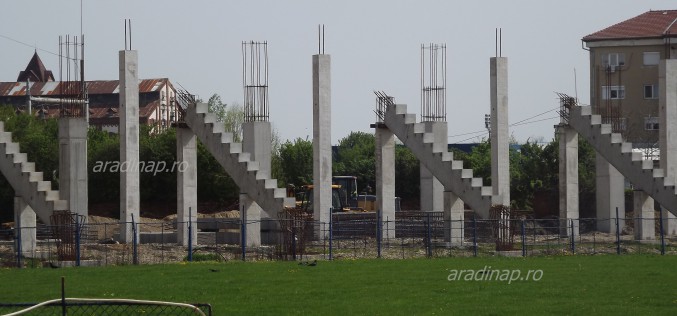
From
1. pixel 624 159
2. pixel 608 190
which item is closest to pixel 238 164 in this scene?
pixel 624 159

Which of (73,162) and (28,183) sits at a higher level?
(73,162)

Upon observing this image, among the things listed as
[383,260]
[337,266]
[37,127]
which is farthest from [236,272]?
[37,127]

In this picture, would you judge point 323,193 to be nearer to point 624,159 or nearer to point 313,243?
point 313,243

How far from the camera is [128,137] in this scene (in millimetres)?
38750

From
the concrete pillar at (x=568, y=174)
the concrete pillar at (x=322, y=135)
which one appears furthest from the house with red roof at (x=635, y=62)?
the concrete pillar at (x=322, y=135)

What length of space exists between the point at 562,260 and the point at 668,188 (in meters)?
11.2

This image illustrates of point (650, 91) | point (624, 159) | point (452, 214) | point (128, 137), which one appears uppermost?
point (650, 91)

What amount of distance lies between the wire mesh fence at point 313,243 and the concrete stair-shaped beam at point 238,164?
84 centimetres

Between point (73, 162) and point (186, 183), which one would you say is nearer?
point (73, 162)

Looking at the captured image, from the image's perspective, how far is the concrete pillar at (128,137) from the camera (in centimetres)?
3859

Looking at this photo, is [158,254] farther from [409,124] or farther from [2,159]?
[409,124]

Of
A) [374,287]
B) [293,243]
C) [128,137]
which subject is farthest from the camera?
[128,137]

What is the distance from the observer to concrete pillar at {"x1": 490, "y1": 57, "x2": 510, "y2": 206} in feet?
137

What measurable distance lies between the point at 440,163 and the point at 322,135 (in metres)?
4.22
